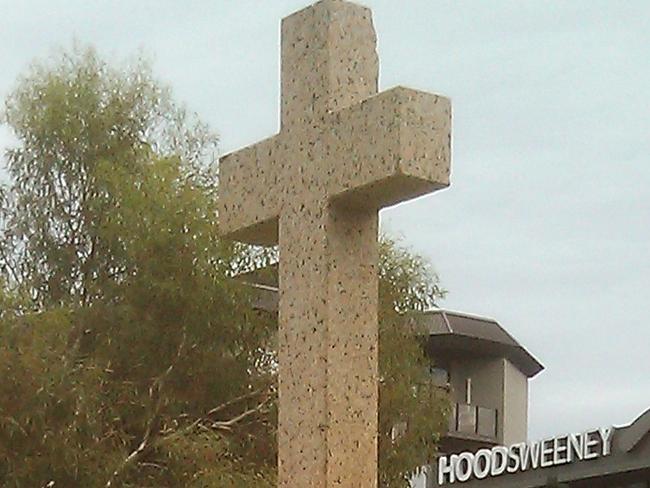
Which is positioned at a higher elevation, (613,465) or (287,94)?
(287,94)

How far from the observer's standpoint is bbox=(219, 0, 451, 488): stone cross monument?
19.7 feet

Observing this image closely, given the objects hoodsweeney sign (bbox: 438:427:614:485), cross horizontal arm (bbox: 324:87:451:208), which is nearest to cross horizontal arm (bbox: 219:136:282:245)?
cross horizontal arm (bbox: 324:87:451:208)

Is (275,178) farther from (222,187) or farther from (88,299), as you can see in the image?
(88,299)

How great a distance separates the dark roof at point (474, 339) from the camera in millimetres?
43562

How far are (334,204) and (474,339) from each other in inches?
1525

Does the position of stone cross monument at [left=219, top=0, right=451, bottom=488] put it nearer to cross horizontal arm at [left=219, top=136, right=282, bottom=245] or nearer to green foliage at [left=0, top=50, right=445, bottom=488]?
cross horizontal arm at [left=219, top=136, right=282, bottom=245]

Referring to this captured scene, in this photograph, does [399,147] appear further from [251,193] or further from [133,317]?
[133,317]

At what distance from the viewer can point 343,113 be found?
6309 mm

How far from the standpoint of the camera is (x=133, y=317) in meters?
15.0

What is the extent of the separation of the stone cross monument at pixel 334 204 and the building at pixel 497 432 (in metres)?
8.81

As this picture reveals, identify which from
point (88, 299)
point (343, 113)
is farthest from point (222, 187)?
point (88, 299)

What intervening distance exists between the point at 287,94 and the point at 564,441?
82.4ft

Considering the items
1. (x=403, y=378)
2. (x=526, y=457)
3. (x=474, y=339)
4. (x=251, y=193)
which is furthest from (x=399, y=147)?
(x=474, y=339)

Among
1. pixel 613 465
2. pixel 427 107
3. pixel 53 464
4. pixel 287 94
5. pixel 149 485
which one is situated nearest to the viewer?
pixel 427 107
